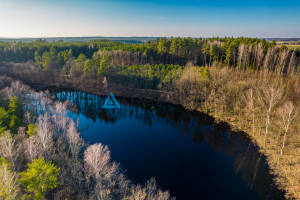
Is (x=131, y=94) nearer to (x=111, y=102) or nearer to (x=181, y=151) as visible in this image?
(x=111, y=102)

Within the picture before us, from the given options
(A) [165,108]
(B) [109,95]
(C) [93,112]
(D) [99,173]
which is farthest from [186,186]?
(B) [109,95]

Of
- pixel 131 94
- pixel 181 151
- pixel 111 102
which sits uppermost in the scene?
pixel 131 94

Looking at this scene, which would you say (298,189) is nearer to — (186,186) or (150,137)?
(186,186)

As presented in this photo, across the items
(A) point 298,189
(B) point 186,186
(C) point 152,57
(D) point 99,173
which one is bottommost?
(B) point 186,186

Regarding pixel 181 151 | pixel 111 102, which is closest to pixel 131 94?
pixel 111 102

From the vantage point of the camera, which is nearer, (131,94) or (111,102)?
(111,102)

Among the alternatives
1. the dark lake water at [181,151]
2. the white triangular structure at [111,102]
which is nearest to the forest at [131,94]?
the dark lake water at [181,151]
